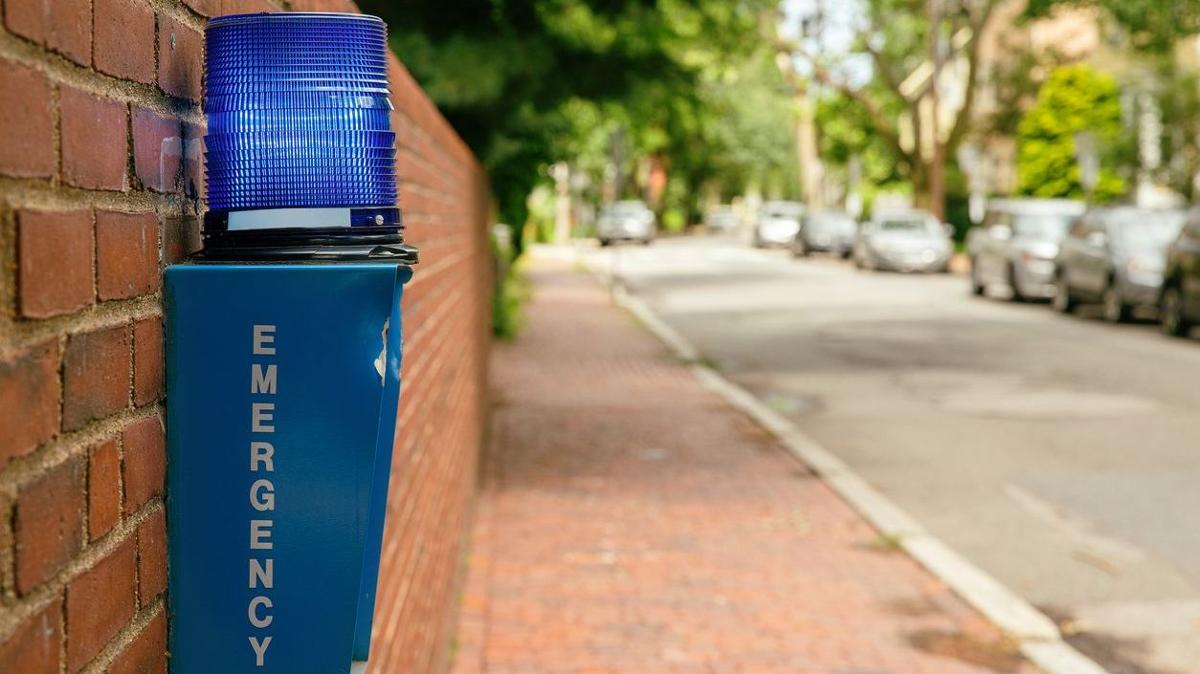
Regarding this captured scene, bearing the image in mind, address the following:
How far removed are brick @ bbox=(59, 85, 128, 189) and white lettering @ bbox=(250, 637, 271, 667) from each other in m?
0.60

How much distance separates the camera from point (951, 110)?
194ft

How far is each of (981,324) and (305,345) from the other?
20.8 meters

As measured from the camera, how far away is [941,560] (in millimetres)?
7414

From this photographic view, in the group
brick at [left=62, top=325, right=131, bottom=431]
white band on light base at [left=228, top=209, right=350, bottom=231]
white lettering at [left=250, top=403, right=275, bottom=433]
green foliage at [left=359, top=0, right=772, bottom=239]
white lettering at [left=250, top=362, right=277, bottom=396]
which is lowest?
white lettering at [left=250, top=403, right=275, bottom=433]

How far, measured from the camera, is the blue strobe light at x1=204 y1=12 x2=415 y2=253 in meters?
1.93

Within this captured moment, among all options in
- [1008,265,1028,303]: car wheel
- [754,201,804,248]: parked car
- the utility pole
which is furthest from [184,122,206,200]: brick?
[754,201,804,248]: parked car

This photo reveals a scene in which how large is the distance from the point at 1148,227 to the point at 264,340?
873 inches

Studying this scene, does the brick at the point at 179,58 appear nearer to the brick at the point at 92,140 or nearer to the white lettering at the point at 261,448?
the brick at the point at 92,140

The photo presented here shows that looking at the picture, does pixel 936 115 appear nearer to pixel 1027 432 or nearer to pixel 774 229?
pixel 774 229

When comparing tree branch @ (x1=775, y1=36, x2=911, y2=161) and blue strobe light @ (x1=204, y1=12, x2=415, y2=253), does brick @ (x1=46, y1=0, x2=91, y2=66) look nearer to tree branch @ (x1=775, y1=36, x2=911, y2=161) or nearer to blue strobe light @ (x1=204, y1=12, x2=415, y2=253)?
blue strobe light @ (x1=204, y1=12, x2=415, y2=253)

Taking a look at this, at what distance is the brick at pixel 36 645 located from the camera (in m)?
1.27

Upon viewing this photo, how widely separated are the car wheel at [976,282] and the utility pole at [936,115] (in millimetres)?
16139

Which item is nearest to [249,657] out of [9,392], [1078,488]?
[9,392]

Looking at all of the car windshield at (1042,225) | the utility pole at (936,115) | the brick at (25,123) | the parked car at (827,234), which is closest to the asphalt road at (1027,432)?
the car windshield at (1042,225)
